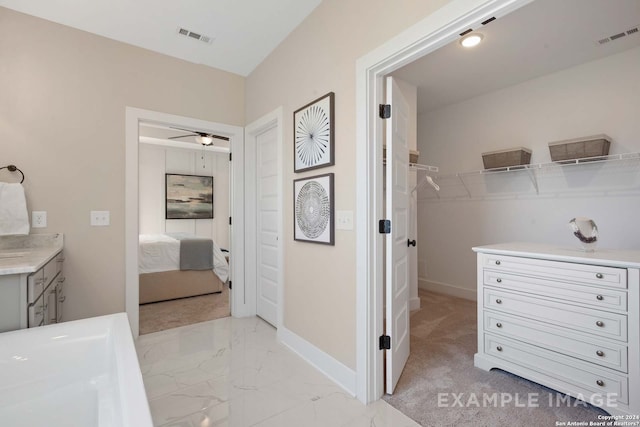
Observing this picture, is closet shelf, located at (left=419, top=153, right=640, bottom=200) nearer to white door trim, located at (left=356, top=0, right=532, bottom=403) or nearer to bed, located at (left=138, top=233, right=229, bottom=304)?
white door trim, located at (left=356, top=0, right=532, bottom=403)

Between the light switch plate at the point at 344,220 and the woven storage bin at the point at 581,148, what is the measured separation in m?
2.37

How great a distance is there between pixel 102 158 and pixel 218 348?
1.99 metres

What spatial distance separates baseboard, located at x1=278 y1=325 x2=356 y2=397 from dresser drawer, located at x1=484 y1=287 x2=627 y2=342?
3.78ft

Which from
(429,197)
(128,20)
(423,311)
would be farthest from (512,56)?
(128,20)

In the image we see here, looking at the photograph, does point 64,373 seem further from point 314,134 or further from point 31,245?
point 314,134

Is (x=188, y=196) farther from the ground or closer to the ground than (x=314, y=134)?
closer to the ground

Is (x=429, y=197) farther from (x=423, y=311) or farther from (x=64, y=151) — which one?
(x=64, y=151)

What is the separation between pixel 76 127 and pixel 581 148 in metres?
4.54

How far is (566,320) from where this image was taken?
183cm

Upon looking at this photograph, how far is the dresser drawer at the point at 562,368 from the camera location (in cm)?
166

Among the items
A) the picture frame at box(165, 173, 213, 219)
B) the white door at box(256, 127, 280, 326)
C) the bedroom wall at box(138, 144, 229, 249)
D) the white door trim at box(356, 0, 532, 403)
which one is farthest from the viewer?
the picture frame at box(165, 173, 213, 219)

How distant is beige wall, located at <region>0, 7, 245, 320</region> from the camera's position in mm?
2348

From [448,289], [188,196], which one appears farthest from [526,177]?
[188,196]

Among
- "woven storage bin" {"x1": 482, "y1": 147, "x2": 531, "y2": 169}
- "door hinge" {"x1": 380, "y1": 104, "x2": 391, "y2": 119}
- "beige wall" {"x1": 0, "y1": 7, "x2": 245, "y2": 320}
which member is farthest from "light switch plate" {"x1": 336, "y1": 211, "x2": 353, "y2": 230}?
"woven storage bin" {"x1": 482, "y1": 147, "x2": 531, "y2": 169}
